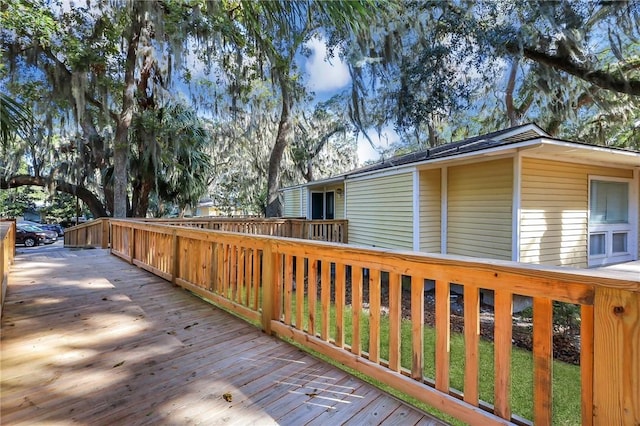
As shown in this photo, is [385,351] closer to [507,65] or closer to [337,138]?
[507,65]

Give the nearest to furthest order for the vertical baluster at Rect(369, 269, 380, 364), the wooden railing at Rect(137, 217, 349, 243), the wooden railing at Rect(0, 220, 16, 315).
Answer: the vertical baluster at Rect(369, 269, 380, 364) < the wooden railing at Rect(0, 220, 16, 315) < the wooden railing at Rect(137, 217, 349, 243)

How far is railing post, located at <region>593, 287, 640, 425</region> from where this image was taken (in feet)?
3.76

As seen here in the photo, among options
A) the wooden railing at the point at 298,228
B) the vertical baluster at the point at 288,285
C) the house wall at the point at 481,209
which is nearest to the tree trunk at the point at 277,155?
the wooden railing at the point at 298,228

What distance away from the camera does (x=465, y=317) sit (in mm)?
1645

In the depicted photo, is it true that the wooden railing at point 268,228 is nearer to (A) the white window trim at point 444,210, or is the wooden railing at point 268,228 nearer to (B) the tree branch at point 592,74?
(A) the white window trim at point 444,210

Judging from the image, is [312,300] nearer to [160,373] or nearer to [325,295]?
[325,295]

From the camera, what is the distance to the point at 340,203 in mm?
11234

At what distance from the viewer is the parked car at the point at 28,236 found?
15.7 metres

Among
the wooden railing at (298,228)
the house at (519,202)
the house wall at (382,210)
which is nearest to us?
the house at (519,202)

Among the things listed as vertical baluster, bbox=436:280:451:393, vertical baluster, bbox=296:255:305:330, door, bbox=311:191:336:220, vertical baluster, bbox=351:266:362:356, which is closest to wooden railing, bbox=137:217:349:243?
door, bbox=311:191:336:220

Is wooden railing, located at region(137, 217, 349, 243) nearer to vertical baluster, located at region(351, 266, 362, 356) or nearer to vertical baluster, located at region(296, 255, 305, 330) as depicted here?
vertical baluster, located at region(296, 255, 305, 330)

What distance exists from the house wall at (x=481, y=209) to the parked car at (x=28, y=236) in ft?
63.2

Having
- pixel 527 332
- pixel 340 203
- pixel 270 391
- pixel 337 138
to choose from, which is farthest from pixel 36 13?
pixel 337 138

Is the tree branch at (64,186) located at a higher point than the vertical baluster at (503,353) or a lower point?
higher
